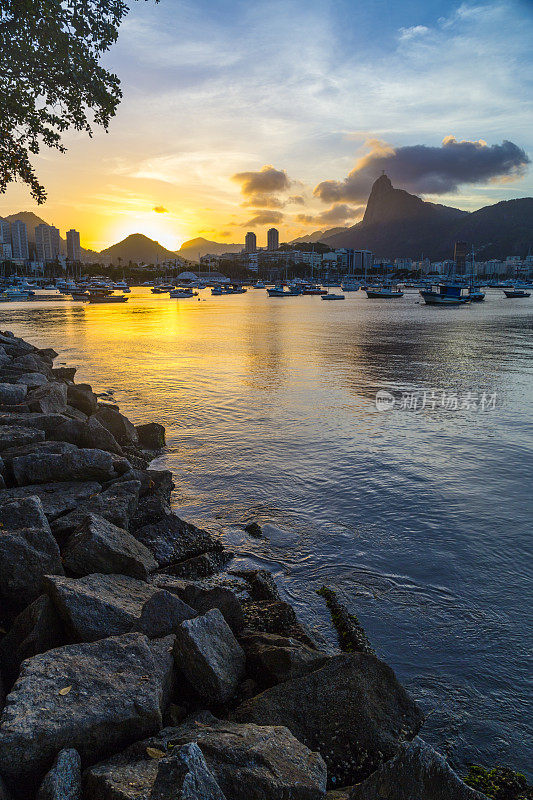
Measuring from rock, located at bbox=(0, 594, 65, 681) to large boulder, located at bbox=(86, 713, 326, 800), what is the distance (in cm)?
142

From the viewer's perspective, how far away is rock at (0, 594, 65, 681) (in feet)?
14.9

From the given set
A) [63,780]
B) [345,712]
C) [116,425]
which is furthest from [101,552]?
[116,425]

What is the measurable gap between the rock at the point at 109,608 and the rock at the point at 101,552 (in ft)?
0.97

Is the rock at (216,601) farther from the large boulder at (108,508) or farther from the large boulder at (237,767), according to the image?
the large boulder at (237,767)

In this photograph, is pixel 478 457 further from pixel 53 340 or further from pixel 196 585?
pixel 53 340

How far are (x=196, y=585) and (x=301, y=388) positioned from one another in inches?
639

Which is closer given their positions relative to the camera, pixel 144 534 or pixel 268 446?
pixel 144 534

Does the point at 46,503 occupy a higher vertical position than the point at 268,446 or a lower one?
higher

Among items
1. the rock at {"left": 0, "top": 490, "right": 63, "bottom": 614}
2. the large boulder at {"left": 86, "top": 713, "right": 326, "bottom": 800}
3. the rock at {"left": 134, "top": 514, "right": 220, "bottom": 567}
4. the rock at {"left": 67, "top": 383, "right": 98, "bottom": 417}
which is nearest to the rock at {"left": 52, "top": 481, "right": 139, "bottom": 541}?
the rock at {"left": 134, "top": 514, "right": 220, "bottom": 567}

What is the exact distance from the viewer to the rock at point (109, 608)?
476 cm

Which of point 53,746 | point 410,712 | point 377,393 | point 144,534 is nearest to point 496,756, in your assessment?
point 410,712

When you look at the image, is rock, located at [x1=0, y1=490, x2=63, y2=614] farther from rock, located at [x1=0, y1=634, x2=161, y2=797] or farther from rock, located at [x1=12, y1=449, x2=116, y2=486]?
rock, located at [x1=12, y1=449, x2=116, y2=486]

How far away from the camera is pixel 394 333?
49.0 metres

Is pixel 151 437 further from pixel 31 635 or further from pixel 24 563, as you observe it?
pixel 31 635
